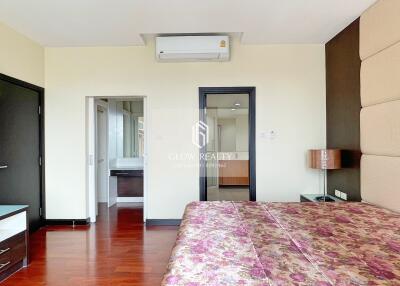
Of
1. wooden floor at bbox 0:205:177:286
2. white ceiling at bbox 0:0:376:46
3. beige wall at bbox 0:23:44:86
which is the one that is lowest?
wooden floor at bbox 0:205:177:286

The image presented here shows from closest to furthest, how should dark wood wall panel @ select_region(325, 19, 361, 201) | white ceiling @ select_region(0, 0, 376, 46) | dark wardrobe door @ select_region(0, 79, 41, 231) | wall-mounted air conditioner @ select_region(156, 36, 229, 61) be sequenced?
white ceiling @ select_region(0, 0, 376, 46), dark wood wall panel @ select_region(325, 19, 361, 201), dark wardrobe door @ select_region(0, 79, 41, 231), wall-mounted air conditioner @ select_region(156, 36, 229, 61)

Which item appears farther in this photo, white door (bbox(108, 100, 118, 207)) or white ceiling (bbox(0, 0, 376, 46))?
white door (bbox(108, 100, 118, 207))

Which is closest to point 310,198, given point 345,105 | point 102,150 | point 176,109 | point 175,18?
point 345,105

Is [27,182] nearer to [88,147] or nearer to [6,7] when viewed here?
[88,147]

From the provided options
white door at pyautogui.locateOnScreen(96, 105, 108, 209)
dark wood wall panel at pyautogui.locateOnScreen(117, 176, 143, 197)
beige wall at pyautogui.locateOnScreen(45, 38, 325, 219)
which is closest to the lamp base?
beige wall at pyautogui.locateOnScreen(45, 38, 325, 219)

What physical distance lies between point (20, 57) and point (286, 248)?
12.8 ft

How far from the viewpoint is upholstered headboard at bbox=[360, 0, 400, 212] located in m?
2.36

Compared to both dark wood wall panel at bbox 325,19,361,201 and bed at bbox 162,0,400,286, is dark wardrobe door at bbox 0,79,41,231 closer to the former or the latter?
bed at bbox 162,0,400,286

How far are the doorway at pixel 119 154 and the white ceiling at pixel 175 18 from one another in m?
1.63

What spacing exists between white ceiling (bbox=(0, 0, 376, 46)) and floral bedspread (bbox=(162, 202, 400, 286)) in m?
2.11

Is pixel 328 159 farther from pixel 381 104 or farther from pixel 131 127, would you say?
pixel 131 127

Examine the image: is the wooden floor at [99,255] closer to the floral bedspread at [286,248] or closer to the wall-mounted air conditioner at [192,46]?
the floral bedspread at [286,248]

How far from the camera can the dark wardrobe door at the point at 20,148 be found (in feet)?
10.6

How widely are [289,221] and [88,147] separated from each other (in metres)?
3.27
